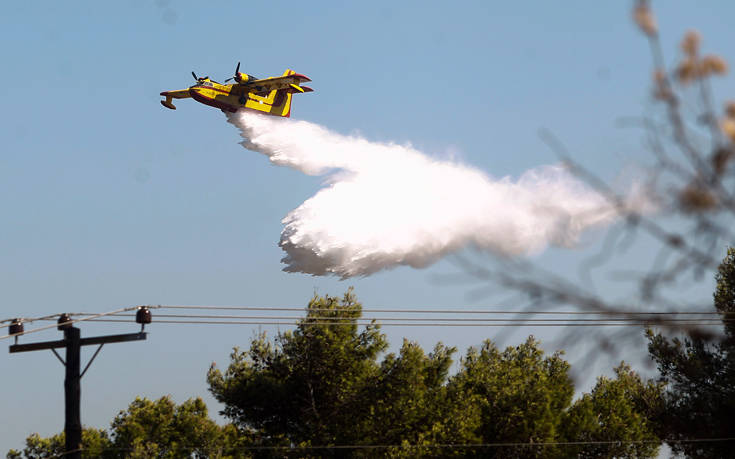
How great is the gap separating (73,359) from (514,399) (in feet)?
126

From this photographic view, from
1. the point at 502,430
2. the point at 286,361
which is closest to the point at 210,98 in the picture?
the point at 286,361

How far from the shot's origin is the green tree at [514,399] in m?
54.4

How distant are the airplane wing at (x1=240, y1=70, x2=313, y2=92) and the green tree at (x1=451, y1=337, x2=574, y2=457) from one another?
58.3 feet

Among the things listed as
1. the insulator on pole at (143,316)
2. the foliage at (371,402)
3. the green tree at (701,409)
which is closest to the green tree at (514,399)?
the foliage at (371,402)

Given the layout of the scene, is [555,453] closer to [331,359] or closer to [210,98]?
[331,359]

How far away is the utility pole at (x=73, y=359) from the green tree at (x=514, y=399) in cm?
3326

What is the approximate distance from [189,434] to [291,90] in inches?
1134

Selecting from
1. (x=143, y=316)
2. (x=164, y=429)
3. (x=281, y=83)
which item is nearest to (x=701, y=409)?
(x=143, y=316)

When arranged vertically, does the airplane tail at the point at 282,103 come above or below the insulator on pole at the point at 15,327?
above

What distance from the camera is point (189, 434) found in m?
66.9

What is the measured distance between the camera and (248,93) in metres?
50.3

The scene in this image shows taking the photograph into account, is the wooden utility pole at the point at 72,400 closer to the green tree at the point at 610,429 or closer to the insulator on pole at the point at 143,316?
the insulator on pole at the point at 143,316

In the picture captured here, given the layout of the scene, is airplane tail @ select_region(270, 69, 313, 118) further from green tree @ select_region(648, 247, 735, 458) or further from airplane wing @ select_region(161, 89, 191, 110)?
green tree @ select_region(648, 247, 735, 458)

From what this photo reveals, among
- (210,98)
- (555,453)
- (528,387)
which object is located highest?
(210,98)
